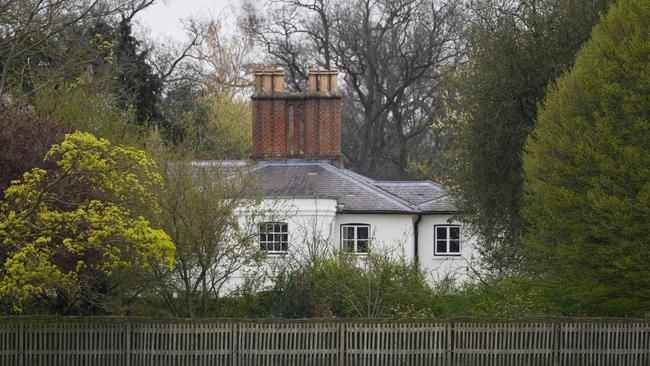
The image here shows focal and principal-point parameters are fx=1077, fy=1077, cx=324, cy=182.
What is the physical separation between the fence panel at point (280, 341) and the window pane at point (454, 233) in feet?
46.7

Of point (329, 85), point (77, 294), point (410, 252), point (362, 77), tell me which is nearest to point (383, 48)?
point (362, 77)

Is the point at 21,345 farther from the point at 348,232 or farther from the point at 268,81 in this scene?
the point at 268,81

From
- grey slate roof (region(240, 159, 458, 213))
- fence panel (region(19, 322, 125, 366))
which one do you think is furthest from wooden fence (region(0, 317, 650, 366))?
grey slate roof (region(240, 159, 458, 213))

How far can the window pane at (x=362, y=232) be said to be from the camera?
109 ft

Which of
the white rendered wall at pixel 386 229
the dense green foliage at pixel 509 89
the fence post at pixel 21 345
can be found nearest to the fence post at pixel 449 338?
the dense green foliage at pixel 509 89

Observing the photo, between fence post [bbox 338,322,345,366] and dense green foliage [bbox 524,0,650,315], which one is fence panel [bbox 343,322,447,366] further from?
dense green foliage [bbox 524,0,650,315]

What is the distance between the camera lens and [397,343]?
821 inches

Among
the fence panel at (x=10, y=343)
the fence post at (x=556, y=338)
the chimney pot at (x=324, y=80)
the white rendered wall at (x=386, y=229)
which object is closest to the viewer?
the fence panel at (x=10, y=343)

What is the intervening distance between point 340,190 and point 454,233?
160 inches

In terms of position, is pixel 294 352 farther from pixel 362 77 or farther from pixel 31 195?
pixel 362 77

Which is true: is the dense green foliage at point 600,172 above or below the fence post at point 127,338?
above

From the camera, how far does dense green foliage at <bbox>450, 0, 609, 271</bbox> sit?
25.6 metres

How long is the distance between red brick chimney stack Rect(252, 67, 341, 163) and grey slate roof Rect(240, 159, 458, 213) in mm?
510

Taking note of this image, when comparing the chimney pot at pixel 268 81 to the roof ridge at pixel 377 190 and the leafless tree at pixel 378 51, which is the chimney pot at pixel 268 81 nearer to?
the roof ridge at pixel 377 190
